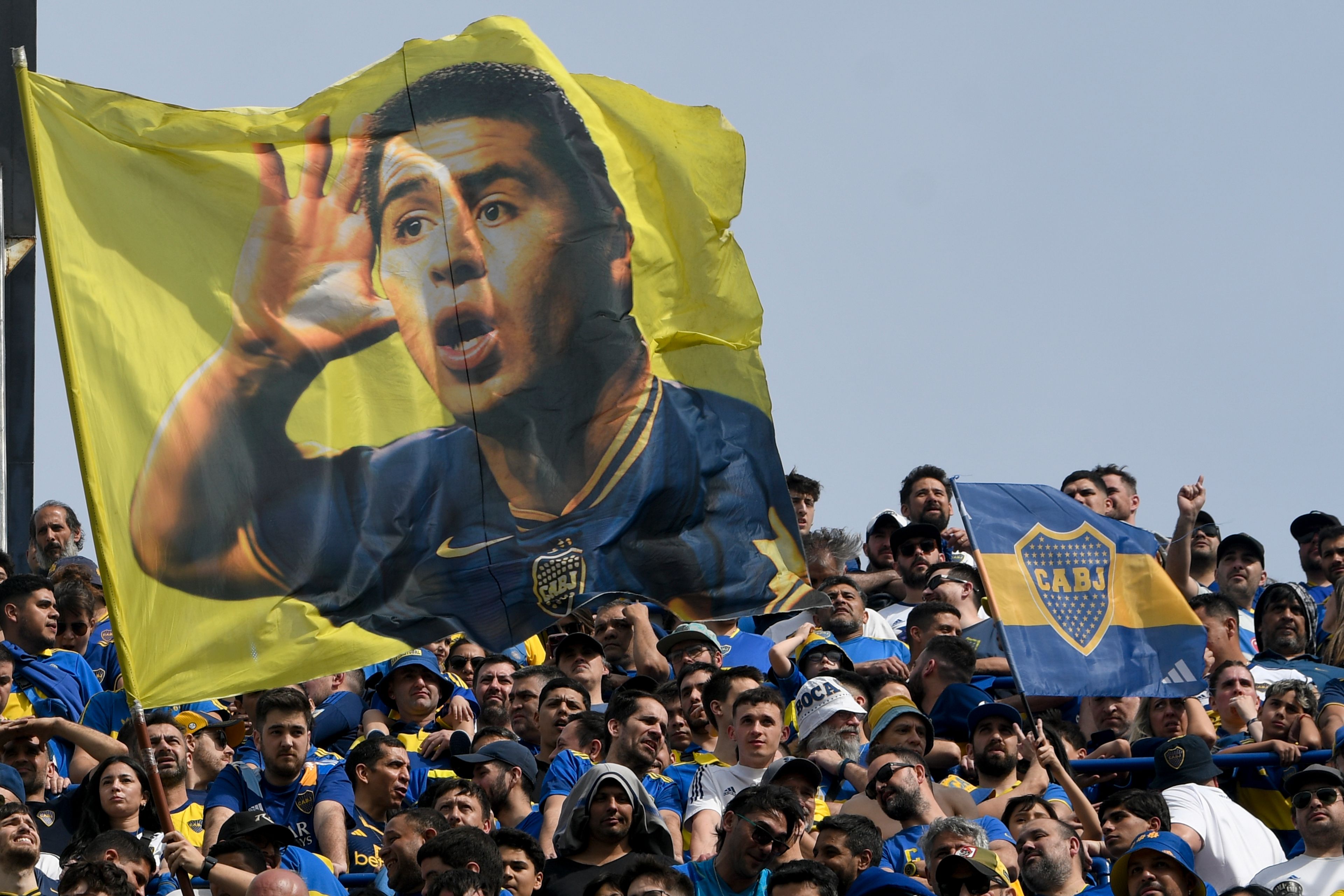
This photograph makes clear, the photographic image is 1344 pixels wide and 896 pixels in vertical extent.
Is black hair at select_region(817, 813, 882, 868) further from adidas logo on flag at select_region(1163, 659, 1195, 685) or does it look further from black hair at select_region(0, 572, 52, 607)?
black hair at select_region(0, 572, 52, 607)

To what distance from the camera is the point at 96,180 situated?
10.7 meters

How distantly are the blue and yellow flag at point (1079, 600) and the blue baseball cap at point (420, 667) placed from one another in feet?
10.7

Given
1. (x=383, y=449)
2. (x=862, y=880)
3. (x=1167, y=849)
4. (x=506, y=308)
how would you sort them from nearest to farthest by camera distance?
(x=862, y=880) → (x=1167, y=849) → (x=383, y=449) → (x=506, y=308)

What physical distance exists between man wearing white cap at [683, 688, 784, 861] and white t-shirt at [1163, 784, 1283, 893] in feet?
6.68

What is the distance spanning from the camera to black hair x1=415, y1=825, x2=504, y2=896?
973cm

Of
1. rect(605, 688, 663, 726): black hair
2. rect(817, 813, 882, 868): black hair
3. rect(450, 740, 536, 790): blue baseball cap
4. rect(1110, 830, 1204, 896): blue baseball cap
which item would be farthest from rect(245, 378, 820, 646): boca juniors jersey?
rect(1110, 830, 1204, 896): blue baseball cap

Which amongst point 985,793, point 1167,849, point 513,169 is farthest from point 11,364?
point 1167,849

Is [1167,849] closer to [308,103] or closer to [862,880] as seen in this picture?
[862,880]

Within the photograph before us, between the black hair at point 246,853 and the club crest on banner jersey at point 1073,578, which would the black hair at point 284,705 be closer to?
the black hair at point 246,853

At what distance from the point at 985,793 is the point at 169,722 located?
4.36 m

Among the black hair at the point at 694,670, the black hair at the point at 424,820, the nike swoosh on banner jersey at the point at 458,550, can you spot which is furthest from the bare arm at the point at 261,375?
the black hair at the point at 694,670

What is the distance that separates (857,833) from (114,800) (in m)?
3.70

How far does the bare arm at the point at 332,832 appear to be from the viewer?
11.5m

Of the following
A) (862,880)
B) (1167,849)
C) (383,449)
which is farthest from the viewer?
(383,449)
